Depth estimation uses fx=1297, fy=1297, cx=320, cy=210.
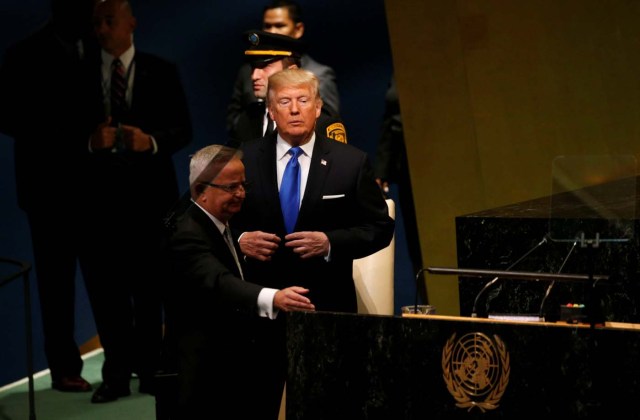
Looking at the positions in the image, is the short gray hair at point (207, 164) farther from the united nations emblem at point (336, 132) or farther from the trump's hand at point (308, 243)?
the united nations emblem at point (336, 132)

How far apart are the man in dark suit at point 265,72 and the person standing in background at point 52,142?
→ 1155mm

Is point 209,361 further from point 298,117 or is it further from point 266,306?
point 298,117

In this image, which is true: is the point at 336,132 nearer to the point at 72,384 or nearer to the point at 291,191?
the point at 291,191

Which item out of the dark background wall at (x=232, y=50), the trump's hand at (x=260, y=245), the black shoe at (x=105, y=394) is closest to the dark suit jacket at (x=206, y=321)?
the trump's hand at (x=260, y=245)

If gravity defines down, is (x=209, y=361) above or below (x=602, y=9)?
below

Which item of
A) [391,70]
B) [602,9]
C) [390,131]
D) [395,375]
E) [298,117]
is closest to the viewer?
[395,375]

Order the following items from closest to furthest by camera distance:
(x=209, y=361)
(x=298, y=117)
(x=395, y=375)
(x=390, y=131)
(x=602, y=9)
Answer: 1. (x=395, y=375)
2. (x=209, y=361)
3. (x=298, y=117)
4. (x=602, y=9)
5. (x=390, y=131)

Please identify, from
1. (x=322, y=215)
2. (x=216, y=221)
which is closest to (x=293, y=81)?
(x=322, y=215)

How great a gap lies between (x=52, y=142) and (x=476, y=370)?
3421mm

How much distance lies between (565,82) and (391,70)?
3.97 feet

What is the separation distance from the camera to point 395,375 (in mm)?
3137

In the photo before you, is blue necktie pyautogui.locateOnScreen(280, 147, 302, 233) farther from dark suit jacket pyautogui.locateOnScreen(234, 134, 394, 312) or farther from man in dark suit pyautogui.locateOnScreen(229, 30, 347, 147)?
man in dark suit pyautogui.locateOnScreen(229, 30, 347, 147)

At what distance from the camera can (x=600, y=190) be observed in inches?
154

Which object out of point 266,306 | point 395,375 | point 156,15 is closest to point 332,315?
point 395,375
